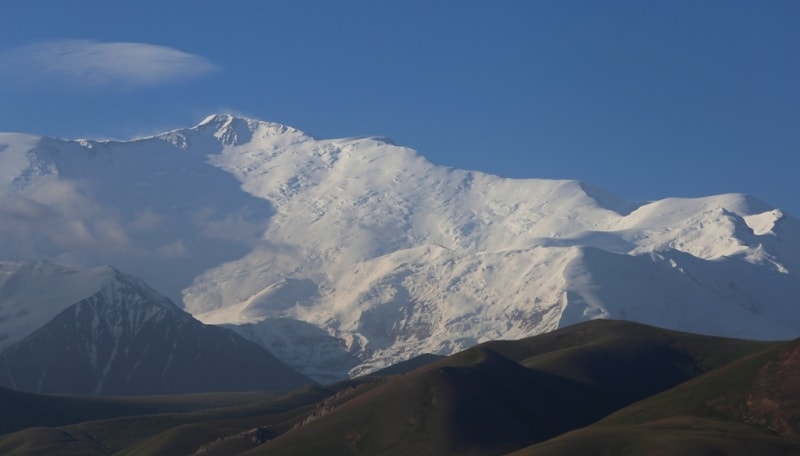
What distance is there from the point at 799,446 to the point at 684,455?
15.1m

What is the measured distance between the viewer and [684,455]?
643 feet

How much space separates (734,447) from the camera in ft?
652

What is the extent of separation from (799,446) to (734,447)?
A: 812cm

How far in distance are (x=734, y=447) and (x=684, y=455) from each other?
23.5 ft

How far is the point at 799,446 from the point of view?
655 feet
